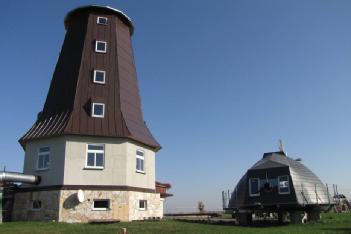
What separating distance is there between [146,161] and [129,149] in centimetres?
241

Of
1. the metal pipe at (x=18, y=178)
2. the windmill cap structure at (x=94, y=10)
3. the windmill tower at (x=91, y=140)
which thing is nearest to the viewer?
the metal pipe at (x=18, y=178)

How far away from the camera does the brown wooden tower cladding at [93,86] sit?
2406 cm

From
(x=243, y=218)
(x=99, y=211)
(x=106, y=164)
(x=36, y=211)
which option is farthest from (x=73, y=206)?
(x=243, y=218)

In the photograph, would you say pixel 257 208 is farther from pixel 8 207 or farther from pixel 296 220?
pixel 8 207

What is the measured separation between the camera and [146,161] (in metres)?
26.4

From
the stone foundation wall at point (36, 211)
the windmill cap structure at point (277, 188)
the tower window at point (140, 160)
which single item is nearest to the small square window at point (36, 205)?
the stone foundation wall at point (36, 211)

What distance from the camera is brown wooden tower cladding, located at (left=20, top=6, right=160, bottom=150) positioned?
24.1 meters

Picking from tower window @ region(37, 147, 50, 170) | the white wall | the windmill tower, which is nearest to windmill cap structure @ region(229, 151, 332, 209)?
the windmill tower

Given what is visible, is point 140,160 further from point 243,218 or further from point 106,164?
point 243,218

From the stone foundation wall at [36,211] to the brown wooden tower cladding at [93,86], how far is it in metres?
3.43

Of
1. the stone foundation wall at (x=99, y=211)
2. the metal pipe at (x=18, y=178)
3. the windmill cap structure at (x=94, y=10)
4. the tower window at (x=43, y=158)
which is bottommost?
the stone foundation wall at (x=99, y=211)

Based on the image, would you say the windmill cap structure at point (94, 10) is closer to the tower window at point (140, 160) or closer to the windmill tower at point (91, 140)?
the windmill tower at point (91, 140)

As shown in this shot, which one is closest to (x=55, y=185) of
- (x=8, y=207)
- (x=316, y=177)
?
(x=8, y=207)

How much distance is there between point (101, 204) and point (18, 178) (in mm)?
4977
